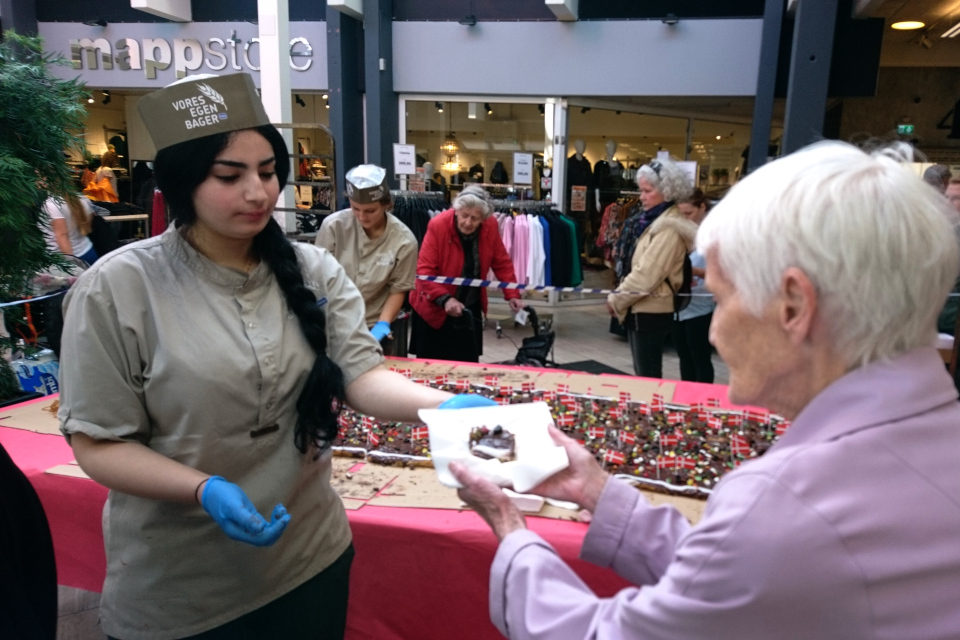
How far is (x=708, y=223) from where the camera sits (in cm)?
87

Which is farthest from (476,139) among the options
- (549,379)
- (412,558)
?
(412,558)

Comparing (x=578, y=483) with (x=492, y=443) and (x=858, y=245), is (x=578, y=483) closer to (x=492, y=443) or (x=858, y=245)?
(x=492, y=443)

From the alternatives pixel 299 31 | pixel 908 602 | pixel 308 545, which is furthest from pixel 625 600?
pixel 299 31

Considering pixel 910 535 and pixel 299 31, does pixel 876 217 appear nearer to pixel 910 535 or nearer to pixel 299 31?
pixel 910 535

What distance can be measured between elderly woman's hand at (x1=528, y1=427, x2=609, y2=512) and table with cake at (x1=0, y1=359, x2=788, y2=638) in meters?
0.69

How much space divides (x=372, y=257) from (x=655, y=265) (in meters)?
1.56

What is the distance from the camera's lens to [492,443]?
1.16m

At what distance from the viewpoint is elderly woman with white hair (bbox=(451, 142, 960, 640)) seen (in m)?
0.68

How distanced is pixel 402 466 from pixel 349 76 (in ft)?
22.4

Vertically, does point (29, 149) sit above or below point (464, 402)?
above

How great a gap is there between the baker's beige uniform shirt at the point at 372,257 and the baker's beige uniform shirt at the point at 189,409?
7.07 feet

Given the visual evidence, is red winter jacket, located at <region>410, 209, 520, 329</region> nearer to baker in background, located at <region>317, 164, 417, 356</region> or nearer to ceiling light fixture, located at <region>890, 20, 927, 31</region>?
baker in background, located at <region>317, 164, 417, 356</region>

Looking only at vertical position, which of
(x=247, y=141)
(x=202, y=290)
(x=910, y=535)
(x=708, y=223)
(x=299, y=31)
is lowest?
(x=910, y=535)

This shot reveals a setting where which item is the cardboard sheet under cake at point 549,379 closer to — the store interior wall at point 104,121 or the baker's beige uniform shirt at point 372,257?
the baker's beige uniform shirt at point 372,257
